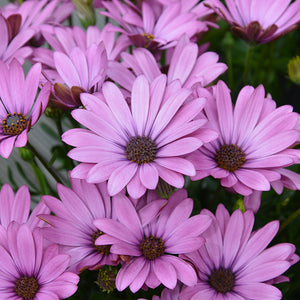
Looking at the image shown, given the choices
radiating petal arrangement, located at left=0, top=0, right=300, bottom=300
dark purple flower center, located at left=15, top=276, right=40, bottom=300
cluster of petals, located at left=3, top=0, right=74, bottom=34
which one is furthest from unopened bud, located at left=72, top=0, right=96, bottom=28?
dark purple flower center, located at left=15, top=276, right=40, bottom=300

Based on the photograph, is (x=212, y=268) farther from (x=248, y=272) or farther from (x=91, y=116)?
(x=91, y=116)

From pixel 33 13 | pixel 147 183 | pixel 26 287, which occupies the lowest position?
pixel 26 287

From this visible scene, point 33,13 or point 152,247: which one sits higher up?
point 33,13

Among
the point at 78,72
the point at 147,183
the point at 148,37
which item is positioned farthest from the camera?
the point at 148,37

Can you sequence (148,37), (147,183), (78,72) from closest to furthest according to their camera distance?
(147,183) → (78,72) → (148,37)

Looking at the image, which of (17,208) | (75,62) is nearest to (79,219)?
(17,208)

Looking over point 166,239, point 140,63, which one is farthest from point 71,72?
point 166,239

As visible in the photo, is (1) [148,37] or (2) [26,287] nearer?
(2) [26,287]

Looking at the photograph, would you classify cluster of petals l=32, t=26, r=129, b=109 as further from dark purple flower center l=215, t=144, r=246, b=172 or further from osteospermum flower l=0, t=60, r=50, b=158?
dark purple flower center l=215, t=144, r=246, b=172

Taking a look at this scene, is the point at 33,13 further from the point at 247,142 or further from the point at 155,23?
the point at 247,142
